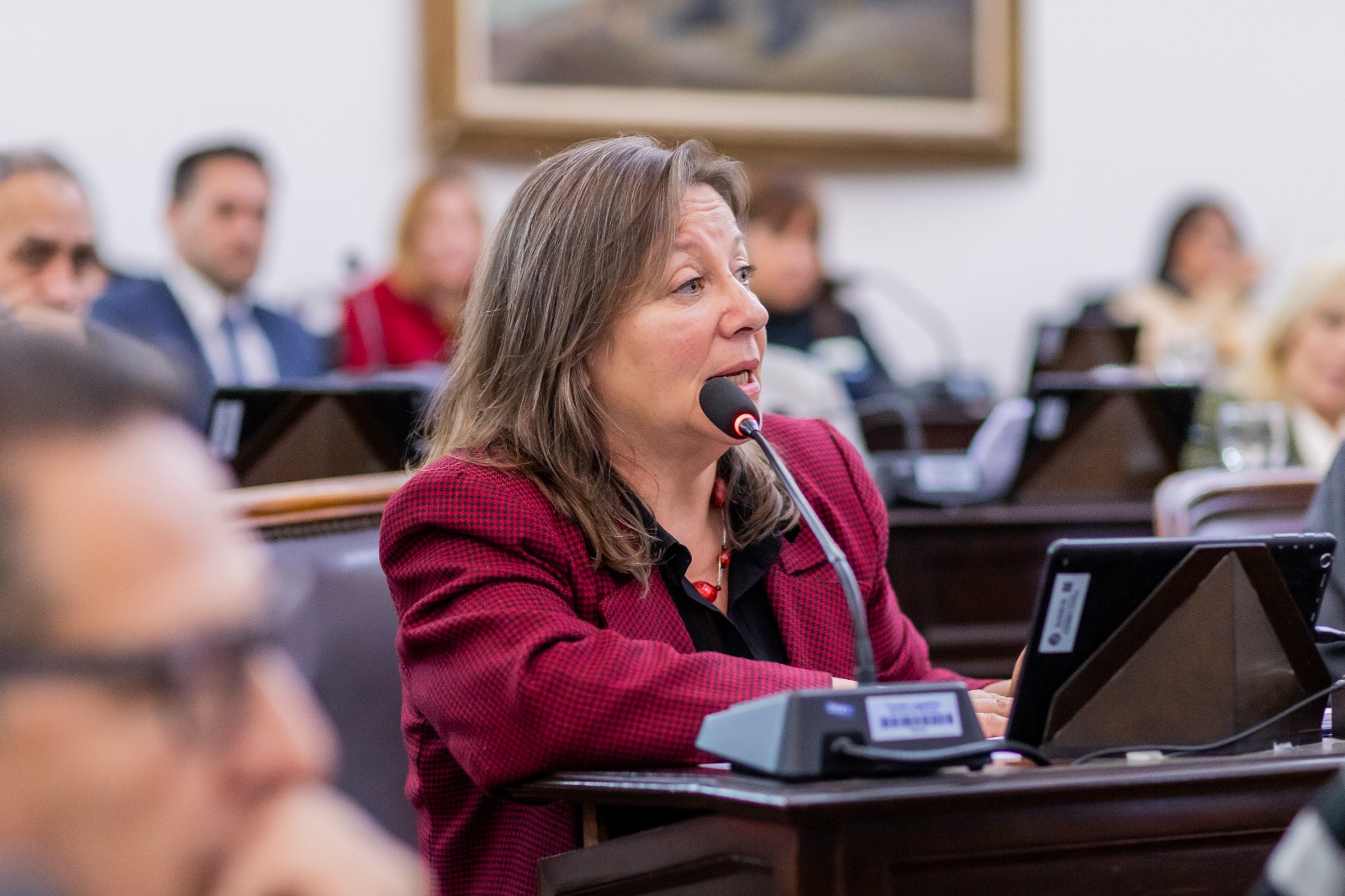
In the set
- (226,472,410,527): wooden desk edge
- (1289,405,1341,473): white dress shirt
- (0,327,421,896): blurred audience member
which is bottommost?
(1289,405,1341,473): white dress shirt

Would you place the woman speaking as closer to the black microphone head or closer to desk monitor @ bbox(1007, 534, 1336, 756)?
the black microphone head

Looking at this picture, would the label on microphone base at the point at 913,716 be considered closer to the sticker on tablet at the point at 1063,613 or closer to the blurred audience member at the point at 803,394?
the sticker on tablet at the point at 1063,613

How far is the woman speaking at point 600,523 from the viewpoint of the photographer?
1.34 meters

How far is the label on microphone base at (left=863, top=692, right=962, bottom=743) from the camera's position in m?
1.12

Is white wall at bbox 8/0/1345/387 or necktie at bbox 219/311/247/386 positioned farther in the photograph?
white wall at bbox 8/0/1345/387

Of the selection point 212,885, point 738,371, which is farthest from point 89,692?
point 738,371

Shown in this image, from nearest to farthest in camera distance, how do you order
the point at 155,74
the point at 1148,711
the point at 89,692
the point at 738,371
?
the point at 89,692, the point at 1148,711, the point at 738,371, the point at 155,74

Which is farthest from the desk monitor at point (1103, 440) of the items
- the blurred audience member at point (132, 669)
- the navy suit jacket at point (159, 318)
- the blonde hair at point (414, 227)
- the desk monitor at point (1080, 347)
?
the blurred audience member at point (132, 669)

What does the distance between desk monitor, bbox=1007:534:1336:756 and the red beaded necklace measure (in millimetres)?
447

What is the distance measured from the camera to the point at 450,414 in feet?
5.62

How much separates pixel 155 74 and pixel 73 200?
1.93 metres

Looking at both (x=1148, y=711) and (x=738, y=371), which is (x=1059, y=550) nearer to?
(x=1148, y=711)


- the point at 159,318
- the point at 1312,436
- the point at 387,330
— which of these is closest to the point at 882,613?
the point at 1312,436

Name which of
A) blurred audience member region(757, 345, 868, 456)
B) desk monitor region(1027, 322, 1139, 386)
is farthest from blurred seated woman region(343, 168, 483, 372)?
desk monitor region(1027, 322, 1139, 386)
